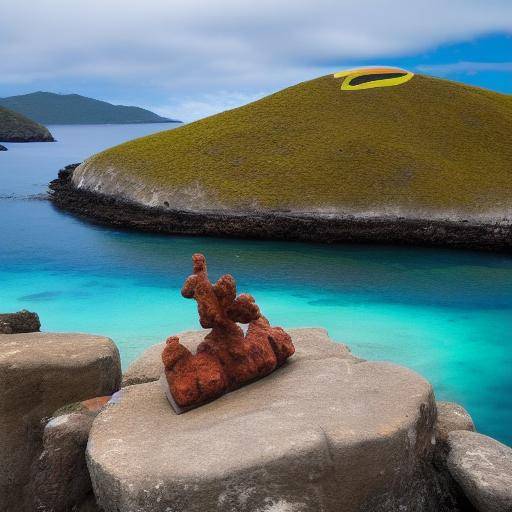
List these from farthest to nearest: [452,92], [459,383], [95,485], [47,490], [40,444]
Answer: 1. [452,92]
2. [459,383]
3. [40,444]
4. [47,490]
5. [95,485]

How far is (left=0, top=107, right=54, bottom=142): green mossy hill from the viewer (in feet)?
585

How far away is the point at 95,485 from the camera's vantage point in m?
7.84

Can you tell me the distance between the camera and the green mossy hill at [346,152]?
3797 cm

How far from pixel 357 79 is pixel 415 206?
73.8 ft

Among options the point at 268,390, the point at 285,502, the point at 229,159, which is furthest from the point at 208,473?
the point at 229,159

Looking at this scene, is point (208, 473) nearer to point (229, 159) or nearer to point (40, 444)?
point (40, 444)

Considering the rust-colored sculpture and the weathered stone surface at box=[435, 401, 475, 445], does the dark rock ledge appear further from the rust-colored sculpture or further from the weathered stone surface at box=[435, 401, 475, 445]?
the rust-colored sculpture

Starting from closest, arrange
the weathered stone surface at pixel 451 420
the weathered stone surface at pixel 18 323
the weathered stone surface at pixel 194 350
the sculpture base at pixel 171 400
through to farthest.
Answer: the sculpture base at pixel 171 400 → the weathered stone surface at pixel 451 420 → the weathered stone surface at pixel 194 350 → the weathered stone surface at pixel 18 323

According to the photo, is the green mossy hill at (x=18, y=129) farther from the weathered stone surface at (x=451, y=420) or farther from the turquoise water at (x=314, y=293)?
the weathered stone surface at (x=451, y=420)

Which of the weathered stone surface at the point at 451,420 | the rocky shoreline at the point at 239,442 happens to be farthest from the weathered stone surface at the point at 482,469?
the weathered stone surface at the point at 451,420

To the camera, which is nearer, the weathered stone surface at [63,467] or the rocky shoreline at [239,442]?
the rocky shoreline at [239,442]

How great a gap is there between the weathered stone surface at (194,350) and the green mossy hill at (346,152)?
83.4 feet

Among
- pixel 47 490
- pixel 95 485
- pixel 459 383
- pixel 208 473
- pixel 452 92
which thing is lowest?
pixel 459 383

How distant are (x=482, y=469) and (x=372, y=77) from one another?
50.9 meters
